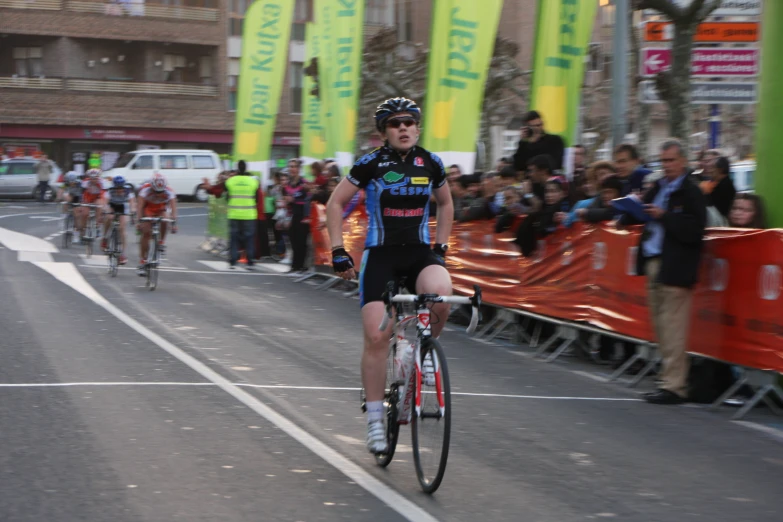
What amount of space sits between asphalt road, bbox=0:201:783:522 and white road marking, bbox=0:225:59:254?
1292cm

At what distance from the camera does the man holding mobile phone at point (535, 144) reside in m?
14.4

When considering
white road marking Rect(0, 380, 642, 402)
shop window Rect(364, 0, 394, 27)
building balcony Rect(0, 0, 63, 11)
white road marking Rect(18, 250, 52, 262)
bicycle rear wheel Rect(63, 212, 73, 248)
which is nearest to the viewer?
white road marking Rect(0, 380, 642, 402)

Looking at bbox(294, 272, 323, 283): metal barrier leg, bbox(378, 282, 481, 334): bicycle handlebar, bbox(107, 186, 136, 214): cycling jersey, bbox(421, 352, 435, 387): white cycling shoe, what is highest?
bbox(378, 282, 481, 334): bicycle handlebar

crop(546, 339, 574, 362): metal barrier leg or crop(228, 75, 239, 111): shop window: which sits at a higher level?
crop(228, 75, 239, 111): shop window

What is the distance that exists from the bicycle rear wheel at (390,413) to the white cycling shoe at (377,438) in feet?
0.09

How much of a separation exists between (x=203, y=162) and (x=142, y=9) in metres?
13.6

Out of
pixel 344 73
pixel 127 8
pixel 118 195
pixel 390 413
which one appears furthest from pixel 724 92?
pixel 127 8

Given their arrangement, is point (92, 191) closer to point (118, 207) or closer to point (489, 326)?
point (118, 207)

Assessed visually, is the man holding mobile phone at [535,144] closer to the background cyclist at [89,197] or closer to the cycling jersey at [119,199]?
the cycling jersey at [119,199]

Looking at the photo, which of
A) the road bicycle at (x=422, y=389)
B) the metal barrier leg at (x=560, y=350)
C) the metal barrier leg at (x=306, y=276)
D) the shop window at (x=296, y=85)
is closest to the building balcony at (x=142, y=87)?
the shop window at (x=296, y=85)

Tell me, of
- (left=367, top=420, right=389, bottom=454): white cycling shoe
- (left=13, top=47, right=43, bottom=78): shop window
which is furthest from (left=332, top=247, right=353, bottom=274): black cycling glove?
(left=13, top=47, right=43, bottom=78): shop window

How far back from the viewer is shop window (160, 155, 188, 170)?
53.6 meters

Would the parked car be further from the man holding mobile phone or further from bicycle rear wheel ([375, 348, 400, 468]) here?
bicycle rear wheel ([375, 348, 400, 468])

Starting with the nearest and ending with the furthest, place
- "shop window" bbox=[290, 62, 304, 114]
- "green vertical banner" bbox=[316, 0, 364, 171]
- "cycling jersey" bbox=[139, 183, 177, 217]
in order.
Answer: "cycling jersey" bbox=[139, 183, 177, 217] < "green vertical banner" bbox=[316, 0, 364, 171] < "shop window" bbox=[290, 62, 304, 114]
